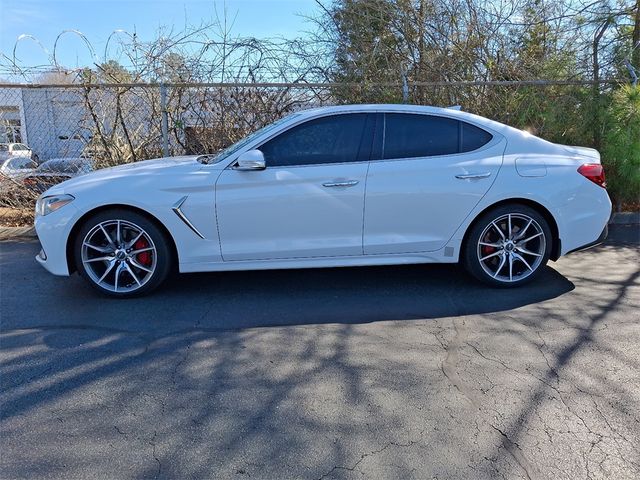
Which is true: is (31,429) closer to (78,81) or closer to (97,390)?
(97,390)

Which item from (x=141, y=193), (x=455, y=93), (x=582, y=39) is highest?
(x=582, y=39)

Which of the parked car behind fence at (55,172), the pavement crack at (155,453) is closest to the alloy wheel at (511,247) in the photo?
the pavement crack at (155,453)

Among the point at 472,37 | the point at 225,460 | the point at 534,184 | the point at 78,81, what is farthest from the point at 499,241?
the point at 78,81

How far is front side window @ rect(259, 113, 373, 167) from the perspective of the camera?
14.2 feet

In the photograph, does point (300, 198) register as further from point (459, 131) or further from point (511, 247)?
point (511, 247)

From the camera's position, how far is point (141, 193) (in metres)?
4.18

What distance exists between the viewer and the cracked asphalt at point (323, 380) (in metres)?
2.34

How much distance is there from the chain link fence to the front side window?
3.13 m

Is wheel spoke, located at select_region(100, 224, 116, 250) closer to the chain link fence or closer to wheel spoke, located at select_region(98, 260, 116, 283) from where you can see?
wheel spoke, located at select_region(98, 260, 116, 283)

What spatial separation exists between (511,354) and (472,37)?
7.15 m

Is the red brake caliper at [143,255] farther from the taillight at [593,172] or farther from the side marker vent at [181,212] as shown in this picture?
the taillight at [593,172]

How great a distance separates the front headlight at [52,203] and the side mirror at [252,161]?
147 cm

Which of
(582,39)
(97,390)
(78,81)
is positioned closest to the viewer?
(97,390)

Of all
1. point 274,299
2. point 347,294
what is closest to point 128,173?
point 274,299
